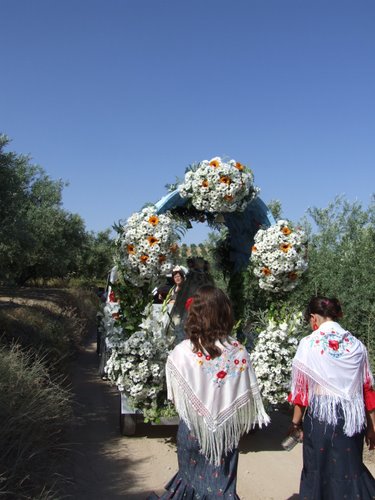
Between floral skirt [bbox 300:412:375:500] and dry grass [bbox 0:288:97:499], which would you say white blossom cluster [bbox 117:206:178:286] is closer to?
dry grass [bbox 0:288:97:499]

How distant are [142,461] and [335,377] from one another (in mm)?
2637

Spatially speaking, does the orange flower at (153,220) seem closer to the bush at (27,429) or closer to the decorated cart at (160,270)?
the decorated cart at (160,270)

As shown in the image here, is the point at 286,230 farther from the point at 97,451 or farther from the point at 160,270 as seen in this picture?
the point at 97,451

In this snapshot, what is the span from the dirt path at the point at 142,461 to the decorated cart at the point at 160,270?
0.40m

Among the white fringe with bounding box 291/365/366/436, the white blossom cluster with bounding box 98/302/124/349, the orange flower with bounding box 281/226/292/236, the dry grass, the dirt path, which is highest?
the orange flower with bounding box 281/226/292/236

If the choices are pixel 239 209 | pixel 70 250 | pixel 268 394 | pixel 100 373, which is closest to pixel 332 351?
pixel 268 394

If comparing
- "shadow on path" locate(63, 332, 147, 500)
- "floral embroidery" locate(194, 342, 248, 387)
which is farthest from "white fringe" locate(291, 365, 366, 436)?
"shadow on path" locate(63, 332, 147, 500)

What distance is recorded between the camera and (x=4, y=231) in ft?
32.9

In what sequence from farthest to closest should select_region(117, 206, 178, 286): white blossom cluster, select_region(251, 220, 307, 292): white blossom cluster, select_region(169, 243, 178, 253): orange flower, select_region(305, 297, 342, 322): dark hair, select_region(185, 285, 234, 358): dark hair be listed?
select_region(251, 220, 307, 292): white blossom cluster, select_region(169, 243, 178, 253): orange flower, select_region(117, 206, 178, 286): white blossom cluster, select_region(305, 297, 342, 322): dark hair, select_region(185, 285, 234, 358): dark hair

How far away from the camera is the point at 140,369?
5070mm

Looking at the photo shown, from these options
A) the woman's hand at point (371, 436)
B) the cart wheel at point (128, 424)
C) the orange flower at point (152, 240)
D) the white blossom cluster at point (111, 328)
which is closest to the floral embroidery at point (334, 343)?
the woman's hand at point (371, 436)

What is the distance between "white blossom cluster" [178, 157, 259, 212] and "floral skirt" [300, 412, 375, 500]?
107 inches

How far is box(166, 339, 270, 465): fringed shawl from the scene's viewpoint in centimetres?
289

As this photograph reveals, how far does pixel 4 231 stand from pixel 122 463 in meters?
6.45
